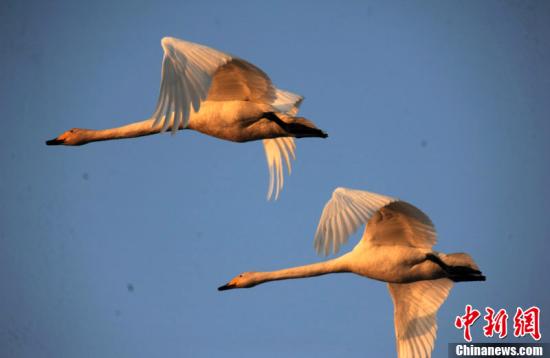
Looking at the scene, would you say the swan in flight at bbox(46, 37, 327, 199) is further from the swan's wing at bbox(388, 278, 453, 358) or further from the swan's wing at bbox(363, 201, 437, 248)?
the swan's wing at bbox(388, 278, 453, 358)

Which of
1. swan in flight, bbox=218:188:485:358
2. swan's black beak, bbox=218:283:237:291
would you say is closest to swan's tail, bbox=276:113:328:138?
swan in flight, bbox=218:188:485:358

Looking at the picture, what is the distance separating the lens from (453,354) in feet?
115

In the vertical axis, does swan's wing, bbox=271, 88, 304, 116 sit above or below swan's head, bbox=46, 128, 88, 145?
above

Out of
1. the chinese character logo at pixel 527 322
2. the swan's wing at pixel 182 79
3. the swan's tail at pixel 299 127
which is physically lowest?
the chinese character logo at pixel 527 322

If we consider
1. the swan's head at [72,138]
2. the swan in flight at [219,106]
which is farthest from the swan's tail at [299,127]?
the swan's head at [72,138]

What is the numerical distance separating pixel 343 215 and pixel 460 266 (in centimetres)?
272

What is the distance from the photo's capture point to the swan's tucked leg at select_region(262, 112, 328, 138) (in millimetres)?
26969

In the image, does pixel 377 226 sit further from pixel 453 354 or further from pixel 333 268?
pixel 453 354

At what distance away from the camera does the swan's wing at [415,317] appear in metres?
28.4

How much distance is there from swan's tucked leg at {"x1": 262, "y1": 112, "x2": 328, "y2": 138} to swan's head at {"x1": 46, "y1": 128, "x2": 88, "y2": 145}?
429cm

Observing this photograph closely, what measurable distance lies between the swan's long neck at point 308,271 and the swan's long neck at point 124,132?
132 inches

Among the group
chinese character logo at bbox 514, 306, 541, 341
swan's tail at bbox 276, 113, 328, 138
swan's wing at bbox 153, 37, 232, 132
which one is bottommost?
chinese character logo at bbox 514, 306, 541, 341

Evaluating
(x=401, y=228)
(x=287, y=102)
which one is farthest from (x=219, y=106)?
(x=401, y=228)

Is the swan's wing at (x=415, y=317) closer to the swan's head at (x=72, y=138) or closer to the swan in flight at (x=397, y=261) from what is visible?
the swan in flight at (x=397, y=261)
